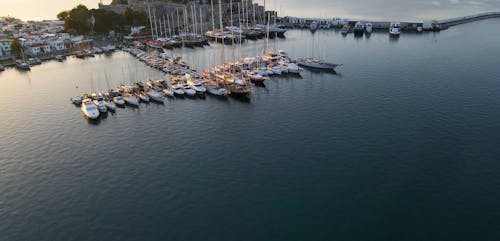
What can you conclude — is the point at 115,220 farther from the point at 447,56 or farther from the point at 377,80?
the point at 447,56

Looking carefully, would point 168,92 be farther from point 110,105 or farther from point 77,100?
point 77,100

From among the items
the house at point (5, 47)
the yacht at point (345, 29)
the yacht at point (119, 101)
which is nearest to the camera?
the yacht at point (119, 101)

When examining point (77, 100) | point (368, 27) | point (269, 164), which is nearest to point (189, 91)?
point (77, 100)

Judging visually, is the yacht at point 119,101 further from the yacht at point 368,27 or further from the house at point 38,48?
the yacht at point 368,27

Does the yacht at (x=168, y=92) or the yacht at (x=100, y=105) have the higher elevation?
the yacht at (x=168, y=92)

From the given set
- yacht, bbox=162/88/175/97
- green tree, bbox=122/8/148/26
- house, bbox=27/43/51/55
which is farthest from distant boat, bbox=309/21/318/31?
house, bbox=27/43/51/55

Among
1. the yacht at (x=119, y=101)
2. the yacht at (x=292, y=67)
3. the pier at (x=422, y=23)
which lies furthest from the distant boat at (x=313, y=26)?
the yacht at (x=119, y=101)

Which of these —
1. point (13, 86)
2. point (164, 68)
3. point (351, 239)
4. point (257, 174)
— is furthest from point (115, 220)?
point (13, 86)
